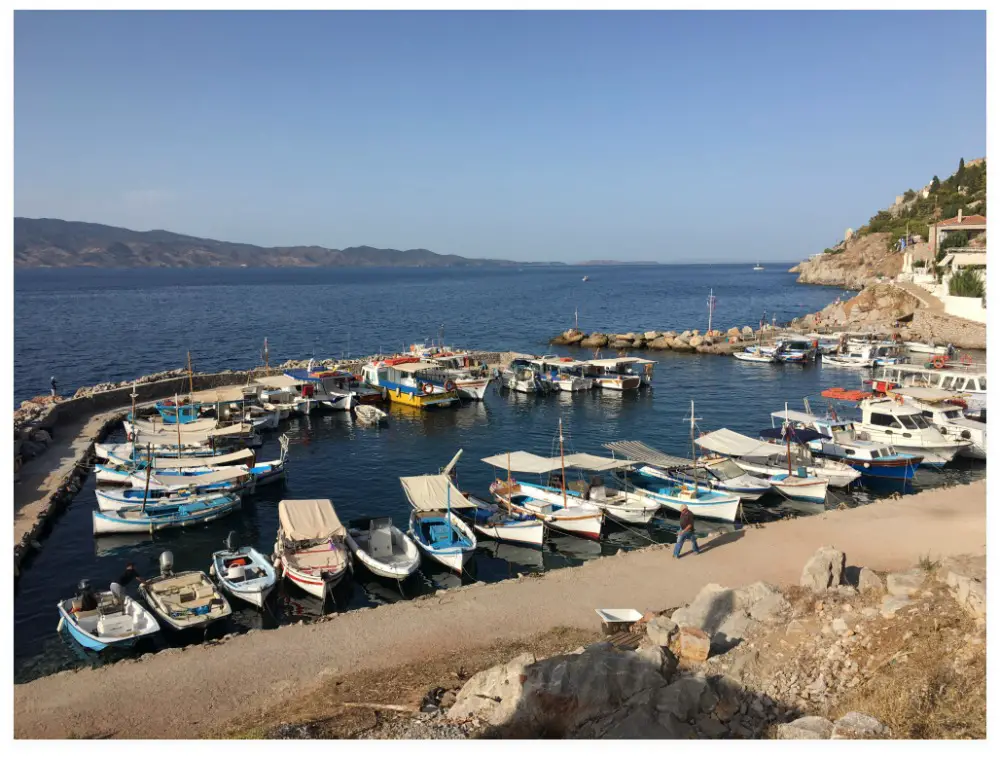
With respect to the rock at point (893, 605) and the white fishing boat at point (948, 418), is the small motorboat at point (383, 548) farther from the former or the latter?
the white fishing boat at point (948, 418)

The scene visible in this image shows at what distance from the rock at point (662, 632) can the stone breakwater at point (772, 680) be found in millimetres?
24

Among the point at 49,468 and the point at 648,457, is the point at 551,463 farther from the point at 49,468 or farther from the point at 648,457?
the point at 49,468

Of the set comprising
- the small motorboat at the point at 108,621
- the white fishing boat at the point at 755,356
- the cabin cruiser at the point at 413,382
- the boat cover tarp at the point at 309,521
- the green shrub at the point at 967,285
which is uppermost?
the green shrub at the point at 967,285

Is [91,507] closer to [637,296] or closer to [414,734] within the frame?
[414,734]

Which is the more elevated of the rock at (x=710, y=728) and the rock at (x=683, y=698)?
the rock at (x=683, y=698)

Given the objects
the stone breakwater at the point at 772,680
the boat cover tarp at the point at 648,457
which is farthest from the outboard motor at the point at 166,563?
the boat cover tarp at the point at 648,457

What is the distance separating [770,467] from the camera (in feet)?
103

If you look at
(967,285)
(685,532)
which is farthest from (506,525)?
(967,285)

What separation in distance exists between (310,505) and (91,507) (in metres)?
10.9

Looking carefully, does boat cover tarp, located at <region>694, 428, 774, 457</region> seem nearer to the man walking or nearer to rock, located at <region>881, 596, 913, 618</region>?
the man walking

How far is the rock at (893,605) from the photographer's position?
13.4 m

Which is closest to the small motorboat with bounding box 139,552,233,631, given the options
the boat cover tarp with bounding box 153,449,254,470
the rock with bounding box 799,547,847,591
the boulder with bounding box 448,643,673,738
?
the boulder with bounding box 448,643,673,738

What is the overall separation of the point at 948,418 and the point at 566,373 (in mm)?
25754
